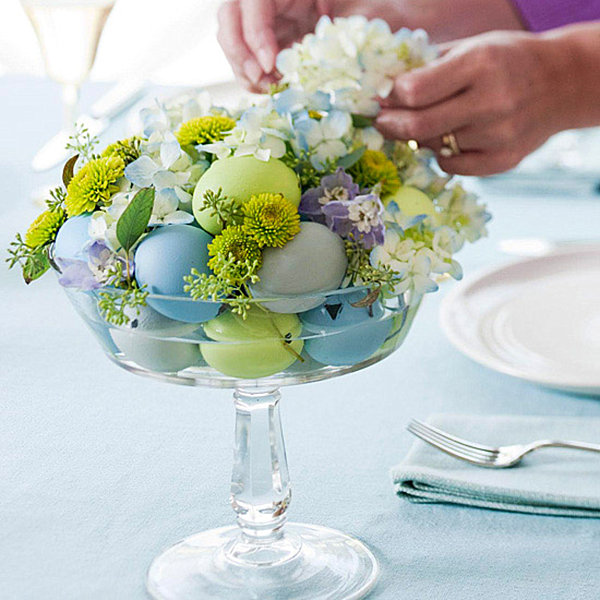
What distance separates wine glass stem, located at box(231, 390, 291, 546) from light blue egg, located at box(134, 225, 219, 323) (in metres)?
0.12

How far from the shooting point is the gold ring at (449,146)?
2.85 ft

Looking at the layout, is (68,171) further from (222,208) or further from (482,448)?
(482,448)

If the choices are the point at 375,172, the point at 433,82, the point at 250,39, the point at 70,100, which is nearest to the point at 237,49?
the point at 250,39

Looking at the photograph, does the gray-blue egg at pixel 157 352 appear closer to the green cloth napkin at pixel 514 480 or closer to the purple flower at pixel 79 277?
the purple flower at pixel 79 277

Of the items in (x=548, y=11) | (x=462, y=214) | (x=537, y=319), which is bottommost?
(x=537, y=319)

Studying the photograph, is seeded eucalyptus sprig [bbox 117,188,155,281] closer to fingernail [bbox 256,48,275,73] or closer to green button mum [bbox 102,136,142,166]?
green button mum [bbox 102,136,142,166]

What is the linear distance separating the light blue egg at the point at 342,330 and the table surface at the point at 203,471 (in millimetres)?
156

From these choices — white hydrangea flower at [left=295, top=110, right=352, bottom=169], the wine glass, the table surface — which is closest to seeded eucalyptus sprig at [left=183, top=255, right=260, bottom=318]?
white hydrangea flower at [left=295, top=110, right=352, bottom=169]

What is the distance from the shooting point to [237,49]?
937 millimetres

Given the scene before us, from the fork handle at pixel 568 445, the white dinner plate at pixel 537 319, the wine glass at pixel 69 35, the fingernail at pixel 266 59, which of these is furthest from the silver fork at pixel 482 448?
the wine glass at pixel 69 35

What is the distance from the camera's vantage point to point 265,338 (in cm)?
54

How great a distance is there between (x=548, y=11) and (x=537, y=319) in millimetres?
689

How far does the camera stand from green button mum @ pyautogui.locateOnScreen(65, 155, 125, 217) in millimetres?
569

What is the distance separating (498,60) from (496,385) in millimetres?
299
